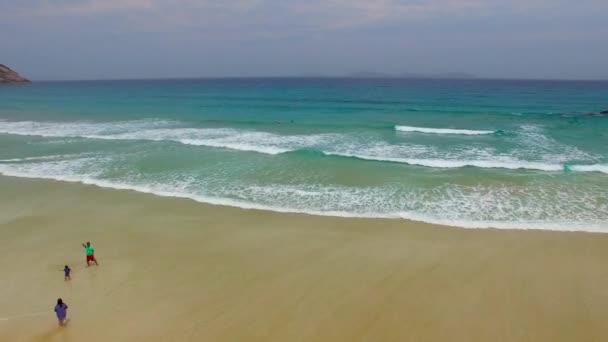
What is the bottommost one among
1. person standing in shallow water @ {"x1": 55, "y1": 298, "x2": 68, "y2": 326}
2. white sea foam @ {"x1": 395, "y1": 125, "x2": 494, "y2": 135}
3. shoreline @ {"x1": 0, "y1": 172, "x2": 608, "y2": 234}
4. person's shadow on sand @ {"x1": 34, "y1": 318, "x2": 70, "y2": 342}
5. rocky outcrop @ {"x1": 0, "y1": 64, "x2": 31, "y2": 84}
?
person's shadow on sand @ {"x1": 34, "y1": 318, "x2": 70, "y2": 342}

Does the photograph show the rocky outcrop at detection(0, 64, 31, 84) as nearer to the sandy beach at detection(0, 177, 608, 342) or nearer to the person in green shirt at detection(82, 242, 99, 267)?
the sandy beach at detection(0, 177, 608, 342)

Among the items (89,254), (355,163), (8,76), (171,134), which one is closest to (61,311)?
(89,254)

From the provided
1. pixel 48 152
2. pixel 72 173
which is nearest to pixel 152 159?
pixel 72 173

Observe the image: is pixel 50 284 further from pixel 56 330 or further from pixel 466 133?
pixel 466 133

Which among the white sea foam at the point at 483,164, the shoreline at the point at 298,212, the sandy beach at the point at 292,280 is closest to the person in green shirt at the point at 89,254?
→ the sandy beach at the point at 292,280

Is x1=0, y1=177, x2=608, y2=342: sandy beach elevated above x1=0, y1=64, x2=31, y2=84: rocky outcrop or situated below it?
below

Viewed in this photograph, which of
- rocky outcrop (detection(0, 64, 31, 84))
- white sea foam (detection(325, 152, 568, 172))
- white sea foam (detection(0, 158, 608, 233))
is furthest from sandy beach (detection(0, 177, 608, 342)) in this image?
rocky outcrop (detection(0, 64, 31, 84))

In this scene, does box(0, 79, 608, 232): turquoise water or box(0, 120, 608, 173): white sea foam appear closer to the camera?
box(0, 79, 608, 232): turquoise water

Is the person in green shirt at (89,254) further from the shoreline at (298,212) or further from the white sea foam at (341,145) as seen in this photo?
the white sea foam at (341,145)

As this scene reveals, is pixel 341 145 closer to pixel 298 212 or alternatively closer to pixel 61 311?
pixel 298 212
